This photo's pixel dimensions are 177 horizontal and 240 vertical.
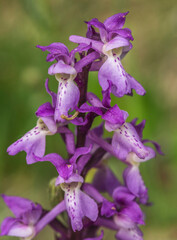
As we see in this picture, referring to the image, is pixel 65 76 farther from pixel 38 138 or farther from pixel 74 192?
pixel 74 192

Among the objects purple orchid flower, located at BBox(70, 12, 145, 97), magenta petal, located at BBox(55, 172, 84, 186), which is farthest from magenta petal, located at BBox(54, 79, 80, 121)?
magenta petal, located at BBox(55, 172, 84, 186)

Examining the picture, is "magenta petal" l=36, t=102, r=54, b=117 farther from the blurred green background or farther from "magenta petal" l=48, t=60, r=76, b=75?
the blurred green background

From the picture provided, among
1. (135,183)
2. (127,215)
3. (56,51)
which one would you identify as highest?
(56,51)

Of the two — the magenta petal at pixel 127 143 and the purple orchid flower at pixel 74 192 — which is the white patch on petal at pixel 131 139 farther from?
the purple orchid flower at pixel 74 192

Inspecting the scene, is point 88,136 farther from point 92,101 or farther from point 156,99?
point 156,99

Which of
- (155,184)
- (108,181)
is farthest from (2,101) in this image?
(108,181)

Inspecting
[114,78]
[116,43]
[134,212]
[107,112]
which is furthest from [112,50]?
[134,212]

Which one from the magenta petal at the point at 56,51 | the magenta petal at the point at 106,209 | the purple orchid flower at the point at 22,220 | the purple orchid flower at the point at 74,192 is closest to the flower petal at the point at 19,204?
the purple orchid flower at the point at 22,220
